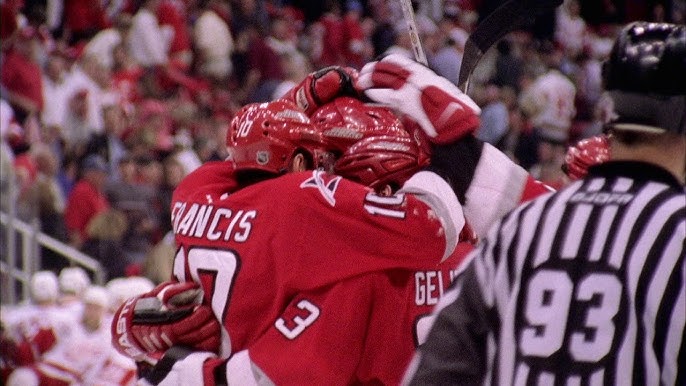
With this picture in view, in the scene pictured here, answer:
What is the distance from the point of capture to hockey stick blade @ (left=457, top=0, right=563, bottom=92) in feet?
13.0

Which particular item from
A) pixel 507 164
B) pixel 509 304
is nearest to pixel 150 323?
pixel 507 164

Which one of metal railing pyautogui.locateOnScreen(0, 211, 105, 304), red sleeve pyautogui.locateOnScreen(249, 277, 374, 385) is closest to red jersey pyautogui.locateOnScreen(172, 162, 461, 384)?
red sleeve pyautogui.locateOnScreen(249, 277, 374, 385)

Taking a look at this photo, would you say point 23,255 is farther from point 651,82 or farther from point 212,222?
point 651,82

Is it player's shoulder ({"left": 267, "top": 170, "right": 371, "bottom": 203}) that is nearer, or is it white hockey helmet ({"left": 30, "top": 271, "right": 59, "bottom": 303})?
player's shoulder ({"left": 267, "top": 170, "right": 371, "bottom": 203})

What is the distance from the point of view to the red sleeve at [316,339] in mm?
3719

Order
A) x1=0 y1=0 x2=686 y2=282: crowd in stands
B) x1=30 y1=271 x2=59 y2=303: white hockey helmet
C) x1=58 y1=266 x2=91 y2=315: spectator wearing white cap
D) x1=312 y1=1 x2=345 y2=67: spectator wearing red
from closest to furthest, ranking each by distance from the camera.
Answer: x1=30 y1=271 x2=59 y2=303: white hockey helmet → x1=58 y1=266 x2=91 y2=315: spectator wearing white cap → x1=0 y1=0 x2=686 y2=282: crowd in stands → x1=312 y1=1 x2=345 y2=67: spectator wearing red

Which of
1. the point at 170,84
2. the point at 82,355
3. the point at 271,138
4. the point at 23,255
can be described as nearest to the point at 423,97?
the point at 271,138

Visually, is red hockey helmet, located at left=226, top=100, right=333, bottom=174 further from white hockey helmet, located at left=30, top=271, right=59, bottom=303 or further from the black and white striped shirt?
white hockey helmet, located at left=30, top=271, right=59, bottom=303

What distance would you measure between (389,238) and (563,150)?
31.9 feet

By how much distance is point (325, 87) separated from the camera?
4289mm

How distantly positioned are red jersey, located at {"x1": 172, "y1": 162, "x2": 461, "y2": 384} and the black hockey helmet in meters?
1.11

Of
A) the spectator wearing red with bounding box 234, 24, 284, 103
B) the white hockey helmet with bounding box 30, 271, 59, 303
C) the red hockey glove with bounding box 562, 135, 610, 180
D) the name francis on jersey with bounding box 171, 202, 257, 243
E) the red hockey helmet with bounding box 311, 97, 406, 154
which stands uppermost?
the red hockey helmet with bounding box 311, 97, 406, 154

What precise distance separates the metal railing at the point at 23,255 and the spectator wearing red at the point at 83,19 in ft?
10.3

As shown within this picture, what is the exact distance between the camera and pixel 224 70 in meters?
13.4
